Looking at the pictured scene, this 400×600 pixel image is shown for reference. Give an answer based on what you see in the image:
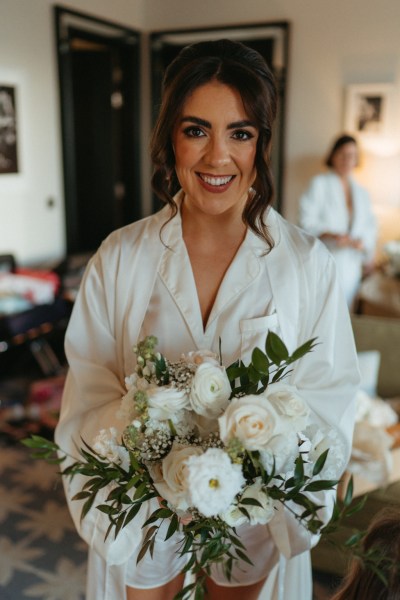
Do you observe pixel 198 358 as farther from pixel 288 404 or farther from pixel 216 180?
pixel 216 180

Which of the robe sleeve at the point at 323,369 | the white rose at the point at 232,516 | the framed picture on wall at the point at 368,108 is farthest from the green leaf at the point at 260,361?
the framed picture on wall at the point at 368,108

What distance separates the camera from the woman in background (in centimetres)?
451

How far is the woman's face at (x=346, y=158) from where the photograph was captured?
4.67m

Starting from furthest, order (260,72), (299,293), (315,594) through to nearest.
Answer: (315,594) < (299,293) < (260,72)

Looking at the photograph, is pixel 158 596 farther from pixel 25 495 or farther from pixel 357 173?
pixel 357 173

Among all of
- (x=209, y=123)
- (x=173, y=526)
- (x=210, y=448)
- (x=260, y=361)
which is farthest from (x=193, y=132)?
(x=173, y=526)

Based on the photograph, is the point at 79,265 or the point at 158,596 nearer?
the point at 158,596

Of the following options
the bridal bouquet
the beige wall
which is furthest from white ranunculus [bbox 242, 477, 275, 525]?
the beige wall

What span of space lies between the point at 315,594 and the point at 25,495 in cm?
142

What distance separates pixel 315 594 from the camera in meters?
2.15

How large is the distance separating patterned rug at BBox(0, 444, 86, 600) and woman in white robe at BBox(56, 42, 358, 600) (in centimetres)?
98

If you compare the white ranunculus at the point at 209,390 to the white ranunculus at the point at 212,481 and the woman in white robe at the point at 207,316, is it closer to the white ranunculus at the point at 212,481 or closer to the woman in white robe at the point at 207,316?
the white ranunculus at the point at 212,481

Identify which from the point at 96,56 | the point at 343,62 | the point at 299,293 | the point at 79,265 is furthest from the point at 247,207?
the point at 96,56

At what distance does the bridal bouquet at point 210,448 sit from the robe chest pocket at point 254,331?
22 cm
